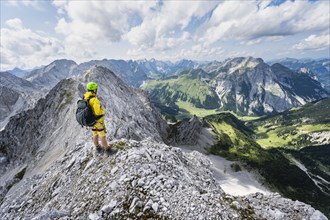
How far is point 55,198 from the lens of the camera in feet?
71.1

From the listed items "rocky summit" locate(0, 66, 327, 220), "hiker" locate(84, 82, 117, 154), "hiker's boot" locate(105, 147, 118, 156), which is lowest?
"rocky summit" locate(0, 66, 327, 220)

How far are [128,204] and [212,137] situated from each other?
174207 millimetres

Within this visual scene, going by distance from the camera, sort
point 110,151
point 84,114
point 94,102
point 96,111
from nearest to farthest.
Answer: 1. point 84,114
2. point 94,102
3. point 96,111
4. point 110,151

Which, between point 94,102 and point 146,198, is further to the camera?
point 94,102

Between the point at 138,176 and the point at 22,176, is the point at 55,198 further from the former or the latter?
the point at 22,176

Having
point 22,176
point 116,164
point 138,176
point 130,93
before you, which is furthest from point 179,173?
point 130,93

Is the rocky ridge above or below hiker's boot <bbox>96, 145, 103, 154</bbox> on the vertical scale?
below

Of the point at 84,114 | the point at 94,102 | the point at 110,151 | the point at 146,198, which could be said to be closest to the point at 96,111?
the point at 94,102

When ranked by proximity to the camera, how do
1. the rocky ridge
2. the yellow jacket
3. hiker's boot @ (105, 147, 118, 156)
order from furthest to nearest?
hiker's boot @ (105, 147, 118, 156) → the yellow jacket → the rocky ridge

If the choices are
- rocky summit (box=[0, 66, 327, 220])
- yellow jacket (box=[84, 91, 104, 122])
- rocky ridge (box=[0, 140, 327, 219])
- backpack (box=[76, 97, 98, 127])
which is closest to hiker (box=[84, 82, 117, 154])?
yellow jacket (box=[84, 91, 104, 122])

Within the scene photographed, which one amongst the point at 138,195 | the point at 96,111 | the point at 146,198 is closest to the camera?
the point at 146,198

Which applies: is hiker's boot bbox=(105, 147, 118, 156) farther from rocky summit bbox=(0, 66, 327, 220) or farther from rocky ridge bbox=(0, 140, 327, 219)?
rocky ridge bbox=(0, 140, 327, 219)

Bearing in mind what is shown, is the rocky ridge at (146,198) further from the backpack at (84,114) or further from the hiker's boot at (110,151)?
the backpack at (84,114)

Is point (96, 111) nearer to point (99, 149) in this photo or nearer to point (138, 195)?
point (99, 149)
